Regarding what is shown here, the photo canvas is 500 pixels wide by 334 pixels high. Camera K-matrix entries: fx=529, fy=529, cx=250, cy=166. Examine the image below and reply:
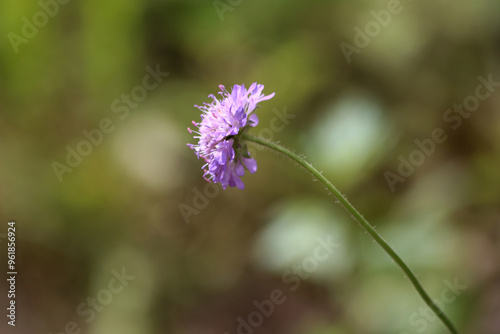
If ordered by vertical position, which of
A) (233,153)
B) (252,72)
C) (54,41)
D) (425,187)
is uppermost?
(54,41)

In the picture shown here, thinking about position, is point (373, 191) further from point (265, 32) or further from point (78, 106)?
point (78, 106)

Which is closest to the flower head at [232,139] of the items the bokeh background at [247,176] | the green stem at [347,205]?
the green stem at [347,205]

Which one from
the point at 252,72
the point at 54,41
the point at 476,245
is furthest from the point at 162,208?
the point at 476,245

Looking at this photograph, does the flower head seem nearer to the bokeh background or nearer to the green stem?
the green stem

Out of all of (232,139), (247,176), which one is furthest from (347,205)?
(247,176)

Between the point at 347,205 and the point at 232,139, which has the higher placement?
the point at 232,139

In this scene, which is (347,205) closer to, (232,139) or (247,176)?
(232,139)

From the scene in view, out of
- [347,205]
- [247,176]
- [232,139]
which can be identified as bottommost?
[347,205]

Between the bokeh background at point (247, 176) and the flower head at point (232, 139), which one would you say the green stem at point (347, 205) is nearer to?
the flower head at point (232, 139)
